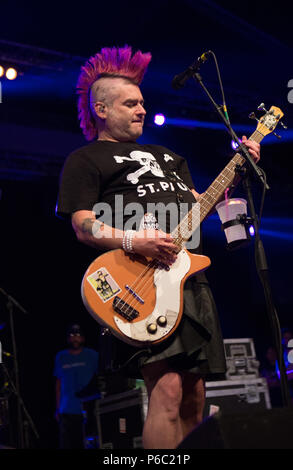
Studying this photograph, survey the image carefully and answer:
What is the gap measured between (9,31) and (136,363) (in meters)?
5.29

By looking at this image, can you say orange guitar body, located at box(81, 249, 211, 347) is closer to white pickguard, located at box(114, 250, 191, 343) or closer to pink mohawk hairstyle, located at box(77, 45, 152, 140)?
white pickguard, located at box(114, 250, 191, 343)

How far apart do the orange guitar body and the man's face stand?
84 centimetres

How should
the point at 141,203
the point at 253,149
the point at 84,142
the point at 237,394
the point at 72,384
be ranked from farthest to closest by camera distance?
the point at 84,142 < the point at 72,384 < the point at 237,394 < the point at 253,149 < the point at 141,203

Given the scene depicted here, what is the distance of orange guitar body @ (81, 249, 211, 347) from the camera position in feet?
7.91

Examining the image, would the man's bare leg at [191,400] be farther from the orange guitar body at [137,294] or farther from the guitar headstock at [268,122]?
the guitar headstock at [268,122]

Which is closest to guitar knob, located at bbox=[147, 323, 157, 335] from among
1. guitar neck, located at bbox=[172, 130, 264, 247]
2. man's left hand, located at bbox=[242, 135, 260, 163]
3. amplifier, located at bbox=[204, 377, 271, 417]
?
guitar neck, located at bbox=[172, 130, 264, 247]

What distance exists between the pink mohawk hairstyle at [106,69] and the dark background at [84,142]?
3021mm

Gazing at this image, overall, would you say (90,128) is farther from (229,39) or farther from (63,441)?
(63,441)

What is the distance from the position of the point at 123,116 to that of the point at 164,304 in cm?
122

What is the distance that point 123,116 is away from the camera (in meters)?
3.06

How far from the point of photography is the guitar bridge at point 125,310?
2.44 metres

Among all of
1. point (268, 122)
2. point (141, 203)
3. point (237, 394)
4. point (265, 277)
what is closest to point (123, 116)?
point (141, 203)

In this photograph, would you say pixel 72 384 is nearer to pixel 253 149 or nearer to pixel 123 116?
pixel 123 116

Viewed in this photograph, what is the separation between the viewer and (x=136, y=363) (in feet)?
8.13
